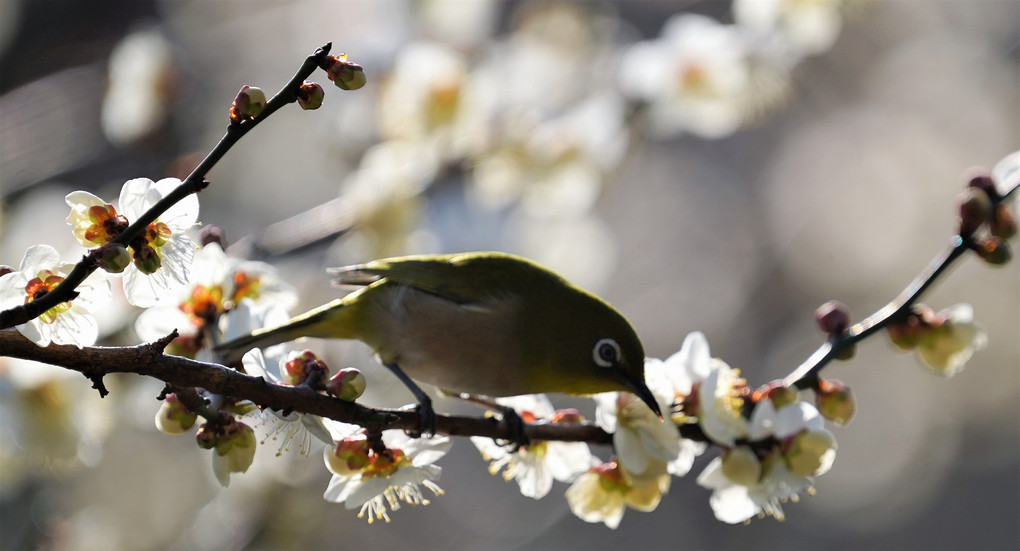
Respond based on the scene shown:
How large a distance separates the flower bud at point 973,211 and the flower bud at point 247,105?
1.37m

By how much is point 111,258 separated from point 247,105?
0.25 meters

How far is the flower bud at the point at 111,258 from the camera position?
3.36 ft

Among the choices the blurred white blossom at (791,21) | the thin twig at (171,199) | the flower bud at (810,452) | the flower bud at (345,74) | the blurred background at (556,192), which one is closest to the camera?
the thin twig at (171,199)

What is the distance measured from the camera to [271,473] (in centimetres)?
313

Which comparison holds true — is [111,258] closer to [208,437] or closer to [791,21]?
[208,437]

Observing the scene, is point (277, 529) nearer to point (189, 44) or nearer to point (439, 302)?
point (439, 302)

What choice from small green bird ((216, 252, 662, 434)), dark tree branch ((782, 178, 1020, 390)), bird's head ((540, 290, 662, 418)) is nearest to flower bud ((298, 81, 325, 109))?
small green bird ((216, 252, 662, 434))

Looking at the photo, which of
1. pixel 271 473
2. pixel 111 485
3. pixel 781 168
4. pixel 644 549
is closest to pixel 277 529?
pixel 271 473

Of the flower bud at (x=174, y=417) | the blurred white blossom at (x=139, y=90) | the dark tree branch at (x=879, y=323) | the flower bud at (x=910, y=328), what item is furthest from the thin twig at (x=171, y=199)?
the blurred white blossom at (x=139, y=90)

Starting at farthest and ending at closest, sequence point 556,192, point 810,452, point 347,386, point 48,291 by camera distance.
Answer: point 556,192 < point 810,452 < point 347,386 < point 48,291

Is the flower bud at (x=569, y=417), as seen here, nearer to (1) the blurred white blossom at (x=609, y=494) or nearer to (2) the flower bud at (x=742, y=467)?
(1) the blurred white blossom at (x=609, y=494)

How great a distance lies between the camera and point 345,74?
108cm

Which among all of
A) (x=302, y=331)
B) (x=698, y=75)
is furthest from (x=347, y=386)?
(x=698, y=75)

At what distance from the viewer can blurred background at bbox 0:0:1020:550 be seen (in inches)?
124
